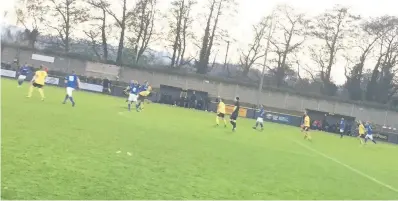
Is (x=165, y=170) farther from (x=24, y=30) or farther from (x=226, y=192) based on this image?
(x=24, y=30)

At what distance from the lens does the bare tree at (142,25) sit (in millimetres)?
66688

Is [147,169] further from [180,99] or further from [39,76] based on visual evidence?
[180,99]

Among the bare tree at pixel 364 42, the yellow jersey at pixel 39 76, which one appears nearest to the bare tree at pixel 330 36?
the bare tree at pixel 364 42

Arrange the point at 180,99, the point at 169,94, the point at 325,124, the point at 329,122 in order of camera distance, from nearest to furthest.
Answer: the point at 180,99
the point at 169,94
the point at 325,124
the point at 329,122

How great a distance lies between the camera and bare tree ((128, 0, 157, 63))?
66688mm

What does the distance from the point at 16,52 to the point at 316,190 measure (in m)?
54.8

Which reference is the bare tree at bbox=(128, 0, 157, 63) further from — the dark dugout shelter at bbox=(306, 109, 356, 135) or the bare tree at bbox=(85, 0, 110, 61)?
the dark dugout shelter at bbox=(306, 109, 356, 135)

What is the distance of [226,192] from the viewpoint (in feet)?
31.7

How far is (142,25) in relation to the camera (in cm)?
6675

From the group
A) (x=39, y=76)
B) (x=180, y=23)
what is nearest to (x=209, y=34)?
(x=180, y=23)

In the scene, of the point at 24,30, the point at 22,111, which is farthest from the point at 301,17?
the point at 22,111

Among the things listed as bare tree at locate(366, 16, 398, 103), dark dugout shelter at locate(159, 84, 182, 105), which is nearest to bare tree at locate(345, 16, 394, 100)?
bare tree at locate(366, 16, 398, 103)

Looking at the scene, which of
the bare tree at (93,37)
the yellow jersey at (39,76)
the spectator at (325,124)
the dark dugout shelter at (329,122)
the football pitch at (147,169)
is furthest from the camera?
the bare tree at (93,37)

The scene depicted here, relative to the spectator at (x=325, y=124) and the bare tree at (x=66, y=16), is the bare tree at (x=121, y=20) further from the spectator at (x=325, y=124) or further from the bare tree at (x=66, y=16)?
the spectator at (x=325, y=124)
